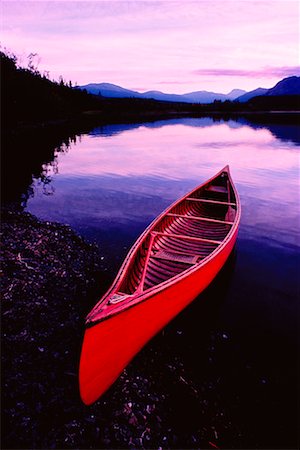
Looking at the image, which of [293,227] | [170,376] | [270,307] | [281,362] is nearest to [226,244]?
[270,307]

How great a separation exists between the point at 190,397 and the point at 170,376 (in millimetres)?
620

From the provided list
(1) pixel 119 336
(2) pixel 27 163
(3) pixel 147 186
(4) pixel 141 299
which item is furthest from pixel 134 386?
(2) pixel 27 163

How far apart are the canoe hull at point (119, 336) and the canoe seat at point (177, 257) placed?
1510 mm

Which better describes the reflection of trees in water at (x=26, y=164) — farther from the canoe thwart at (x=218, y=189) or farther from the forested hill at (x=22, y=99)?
the canoe thwart at (x=218, y=189)

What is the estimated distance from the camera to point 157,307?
668cm

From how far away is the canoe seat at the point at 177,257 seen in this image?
30.0 ft

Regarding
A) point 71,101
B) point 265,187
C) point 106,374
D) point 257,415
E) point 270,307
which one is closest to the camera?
point 106,374

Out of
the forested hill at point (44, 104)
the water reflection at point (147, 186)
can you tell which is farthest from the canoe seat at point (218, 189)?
the forested hill at point (44, 104)

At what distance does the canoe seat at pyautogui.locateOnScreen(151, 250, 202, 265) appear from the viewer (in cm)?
915

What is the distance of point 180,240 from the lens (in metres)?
11.5

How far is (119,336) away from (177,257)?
13.5 ft

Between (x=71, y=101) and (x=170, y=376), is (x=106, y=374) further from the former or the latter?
(x=71, y=101)

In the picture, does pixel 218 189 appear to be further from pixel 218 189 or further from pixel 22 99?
pixel 22 99

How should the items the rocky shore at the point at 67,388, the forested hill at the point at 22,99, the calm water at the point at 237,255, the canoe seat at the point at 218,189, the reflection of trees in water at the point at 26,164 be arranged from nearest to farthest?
the rocky shore at the point at 67,388 → the calm water at the point at 237,255 → the canoe seat at the point at 218,189 → the reflection of trees in water at the point at 26,164 → the forested hill at the point at 22,99
